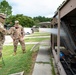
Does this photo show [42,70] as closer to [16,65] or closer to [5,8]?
[16,65]

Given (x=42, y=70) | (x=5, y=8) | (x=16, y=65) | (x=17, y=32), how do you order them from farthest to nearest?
1. (x=5, y=8)
2. (x=17, y=32)
3. (x=16, y=65)
4. (x=42, y=70)

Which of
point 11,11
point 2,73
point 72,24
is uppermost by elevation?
point 11,11

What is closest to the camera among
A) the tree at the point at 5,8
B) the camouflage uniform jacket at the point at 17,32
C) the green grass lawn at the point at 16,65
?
the green grass lawn at the point at 16,65

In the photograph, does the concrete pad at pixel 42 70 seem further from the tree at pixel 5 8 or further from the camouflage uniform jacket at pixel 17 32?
the tree at pixel 5 8

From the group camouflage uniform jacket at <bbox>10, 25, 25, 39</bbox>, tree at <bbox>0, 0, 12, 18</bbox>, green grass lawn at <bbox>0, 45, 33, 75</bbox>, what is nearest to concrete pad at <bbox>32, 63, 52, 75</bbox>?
green grass lawn at <bbox>0, 45, 33, 75</bbox>

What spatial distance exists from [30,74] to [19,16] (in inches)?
2572

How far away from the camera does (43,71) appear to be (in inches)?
240

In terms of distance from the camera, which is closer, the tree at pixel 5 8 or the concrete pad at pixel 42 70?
the concrete pad at pixel 42 70

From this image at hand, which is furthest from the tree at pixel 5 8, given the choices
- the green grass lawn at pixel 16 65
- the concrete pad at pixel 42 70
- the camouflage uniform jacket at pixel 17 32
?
the concrete pad at pixel 42 70

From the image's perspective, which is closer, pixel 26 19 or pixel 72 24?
→ pixel 72 24

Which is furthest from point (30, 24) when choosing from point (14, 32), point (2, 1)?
point (14, 32)

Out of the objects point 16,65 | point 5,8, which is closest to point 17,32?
point 16,65

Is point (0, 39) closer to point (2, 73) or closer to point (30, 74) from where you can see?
point (2, 73)

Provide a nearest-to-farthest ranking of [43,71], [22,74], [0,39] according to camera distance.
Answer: [22,74] < [43,71] < [0,39]
